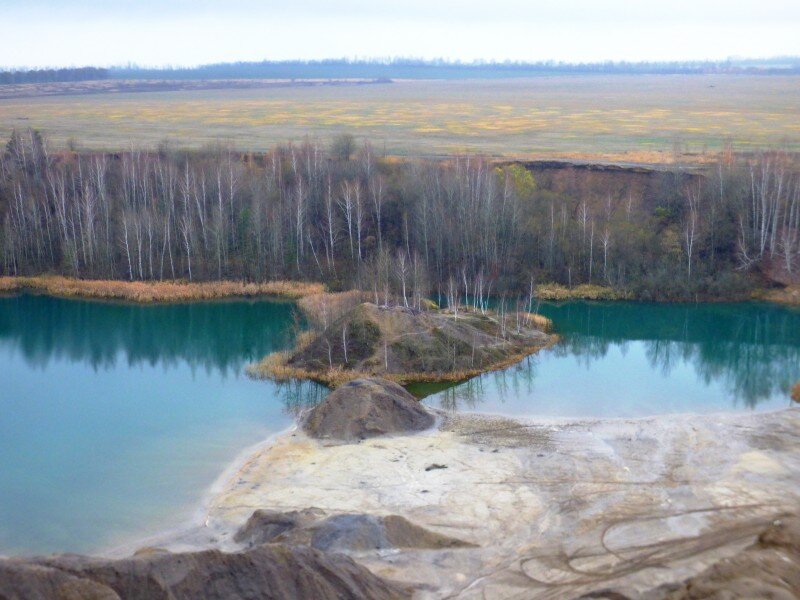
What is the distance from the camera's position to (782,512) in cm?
1777

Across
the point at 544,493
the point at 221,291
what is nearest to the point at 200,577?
the point at 544,493

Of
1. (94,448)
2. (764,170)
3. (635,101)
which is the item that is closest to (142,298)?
(94,448)

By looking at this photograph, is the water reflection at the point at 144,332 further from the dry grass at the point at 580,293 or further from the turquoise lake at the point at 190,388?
the dry grass at the point at 580,293

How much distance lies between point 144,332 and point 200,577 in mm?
22698

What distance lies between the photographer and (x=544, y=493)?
755 inches

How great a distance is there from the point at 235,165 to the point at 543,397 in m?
24.5

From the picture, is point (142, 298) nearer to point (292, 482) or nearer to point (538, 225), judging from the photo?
point (538, 225)

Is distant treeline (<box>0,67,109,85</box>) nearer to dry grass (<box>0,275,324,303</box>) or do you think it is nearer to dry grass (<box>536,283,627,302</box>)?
dry grass (<box>0,275,324,303</box>)

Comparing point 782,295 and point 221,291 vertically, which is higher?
point 221,291

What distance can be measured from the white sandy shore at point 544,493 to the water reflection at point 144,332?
1004 cm

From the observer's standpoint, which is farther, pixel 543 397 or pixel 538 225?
pixel 538 225

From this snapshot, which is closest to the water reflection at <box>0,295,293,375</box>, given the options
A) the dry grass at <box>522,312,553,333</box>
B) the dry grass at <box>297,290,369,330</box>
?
the dry grass at <box>297,290,369,330</box>

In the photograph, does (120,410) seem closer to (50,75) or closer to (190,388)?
(190,388)

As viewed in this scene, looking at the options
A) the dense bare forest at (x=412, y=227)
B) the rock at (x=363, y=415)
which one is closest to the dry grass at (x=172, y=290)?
the dense bare forest at (x=412, y=227)
